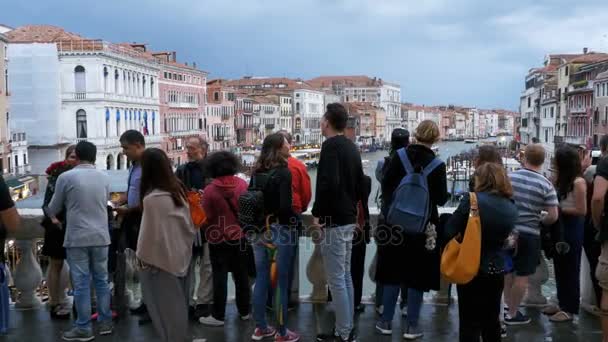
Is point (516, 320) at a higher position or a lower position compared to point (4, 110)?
lower

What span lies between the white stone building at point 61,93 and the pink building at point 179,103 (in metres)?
Answer: 7.92

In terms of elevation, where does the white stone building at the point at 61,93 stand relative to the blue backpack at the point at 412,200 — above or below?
above

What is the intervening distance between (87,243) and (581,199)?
3151 millimetres

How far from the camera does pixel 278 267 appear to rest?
159 inches

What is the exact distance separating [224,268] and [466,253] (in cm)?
174

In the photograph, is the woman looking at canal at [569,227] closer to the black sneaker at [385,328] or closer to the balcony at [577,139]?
the black sneaker at [385,328]

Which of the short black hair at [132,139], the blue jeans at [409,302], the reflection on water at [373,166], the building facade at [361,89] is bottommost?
the reflection on water at [373,166]

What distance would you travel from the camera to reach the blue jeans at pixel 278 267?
4.01 m

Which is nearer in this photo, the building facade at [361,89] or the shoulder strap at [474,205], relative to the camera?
the shoulder strap at [474,205]

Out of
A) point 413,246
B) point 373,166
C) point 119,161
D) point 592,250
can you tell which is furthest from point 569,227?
point 373,166

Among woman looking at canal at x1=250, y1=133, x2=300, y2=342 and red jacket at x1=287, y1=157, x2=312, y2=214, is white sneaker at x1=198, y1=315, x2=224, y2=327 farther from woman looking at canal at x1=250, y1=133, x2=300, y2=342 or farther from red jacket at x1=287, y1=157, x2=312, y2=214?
red jacket at x1=287, y1=157, x2=312, y2=214

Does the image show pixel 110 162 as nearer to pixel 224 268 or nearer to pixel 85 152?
pixel 224 268

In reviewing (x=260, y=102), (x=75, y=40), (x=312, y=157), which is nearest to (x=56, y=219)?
(x=75, y=40)

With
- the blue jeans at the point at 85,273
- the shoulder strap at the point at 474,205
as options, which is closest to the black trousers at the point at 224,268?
the blue jeans at the point at 85,273
